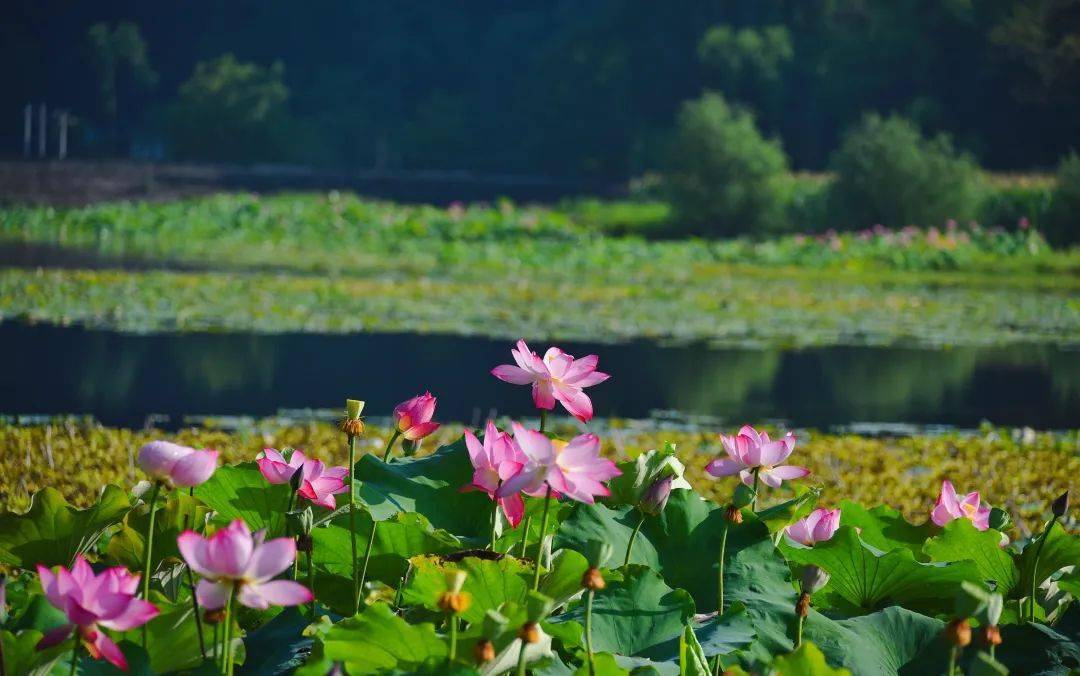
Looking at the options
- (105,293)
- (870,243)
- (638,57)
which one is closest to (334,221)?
(870,243)

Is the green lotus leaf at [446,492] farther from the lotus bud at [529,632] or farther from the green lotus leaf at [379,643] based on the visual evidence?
the lotus bud at [529,632]

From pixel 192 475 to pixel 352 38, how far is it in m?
50.5

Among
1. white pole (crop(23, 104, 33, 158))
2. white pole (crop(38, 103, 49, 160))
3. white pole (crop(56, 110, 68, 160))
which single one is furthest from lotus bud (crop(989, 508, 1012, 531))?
white pole (crop(23, 104, 33, 158))

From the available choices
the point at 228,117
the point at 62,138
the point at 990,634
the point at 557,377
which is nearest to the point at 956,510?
the point at 557,377

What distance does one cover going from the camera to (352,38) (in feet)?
166

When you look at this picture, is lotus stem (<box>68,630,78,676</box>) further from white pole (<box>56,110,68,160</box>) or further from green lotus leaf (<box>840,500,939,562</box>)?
white pole (<box>56,110,68,160</box>)

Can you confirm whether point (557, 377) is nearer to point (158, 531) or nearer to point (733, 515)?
point (733, 515)

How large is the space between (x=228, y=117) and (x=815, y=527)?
1663 inches

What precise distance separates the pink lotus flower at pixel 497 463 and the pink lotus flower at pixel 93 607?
0.42m

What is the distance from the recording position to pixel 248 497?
5.68 feet

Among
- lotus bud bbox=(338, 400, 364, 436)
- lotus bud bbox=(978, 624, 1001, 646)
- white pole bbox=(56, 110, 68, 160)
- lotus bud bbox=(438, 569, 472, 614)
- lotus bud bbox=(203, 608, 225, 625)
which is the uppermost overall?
lotus bud bbox=(338, 400, 364, 436)

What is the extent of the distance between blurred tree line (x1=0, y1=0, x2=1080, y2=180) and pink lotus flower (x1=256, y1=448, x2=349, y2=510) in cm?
2937

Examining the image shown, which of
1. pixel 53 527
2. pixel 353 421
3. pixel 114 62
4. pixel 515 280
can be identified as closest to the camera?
pixel 353 421

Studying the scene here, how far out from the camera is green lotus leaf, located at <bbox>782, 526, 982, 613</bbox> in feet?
5.34
